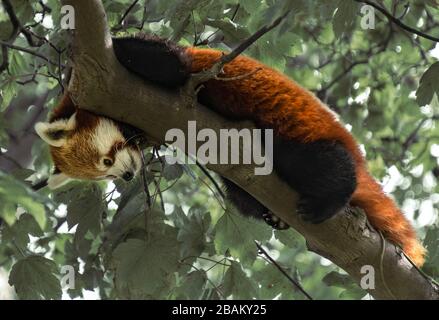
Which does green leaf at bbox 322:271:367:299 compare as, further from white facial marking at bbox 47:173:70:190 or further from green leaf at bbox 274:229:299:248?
white facial marking at bbox 47:173:70:190

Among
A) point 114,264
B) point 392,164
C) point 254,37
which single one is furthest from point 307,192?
point 392,164

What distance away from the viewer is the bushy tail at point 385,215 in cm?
370

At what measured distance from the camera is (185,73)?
3.57 metres

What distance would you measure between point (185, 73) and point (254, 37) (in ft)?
2.80

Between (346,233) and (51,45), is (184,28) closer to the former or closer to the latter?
(51,45)

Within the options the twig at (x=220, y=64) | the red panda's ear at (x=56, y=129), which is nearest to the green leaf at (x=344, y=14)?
the twig at (x=220, y=64)

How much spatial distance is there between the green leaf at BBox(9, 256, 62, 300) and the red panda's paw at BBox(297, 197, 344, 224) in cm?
159

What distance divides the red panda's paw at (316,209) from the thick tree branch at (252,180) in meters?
0.03

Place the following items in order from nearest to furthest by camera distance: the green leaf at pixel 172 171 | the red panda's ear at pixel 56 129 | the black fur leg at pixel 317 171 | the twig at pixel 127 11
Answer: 1. the black fur leg at pixel 317 171
2. the red panda's ear at pixel 56 129
3. the green leaf at pixel 172 171
4. the twig at pixel 127 11

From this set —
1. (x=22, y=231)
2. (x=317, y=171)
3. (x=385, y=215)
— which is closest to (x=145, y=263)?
(x=22, y=231)

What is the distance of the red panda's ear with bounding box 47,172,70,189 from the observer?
4.09 m

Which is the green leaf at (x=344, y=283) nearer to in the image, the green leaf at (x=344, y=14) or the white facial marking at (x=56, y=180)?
the green leaf at (x=344, y=14)

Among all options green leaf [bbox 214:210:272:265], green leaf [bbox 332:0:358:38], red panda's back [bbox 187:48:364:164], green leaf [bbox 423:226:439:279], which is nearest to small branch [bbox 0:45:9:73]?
red panda's back [bbox 187:48:364:164]
